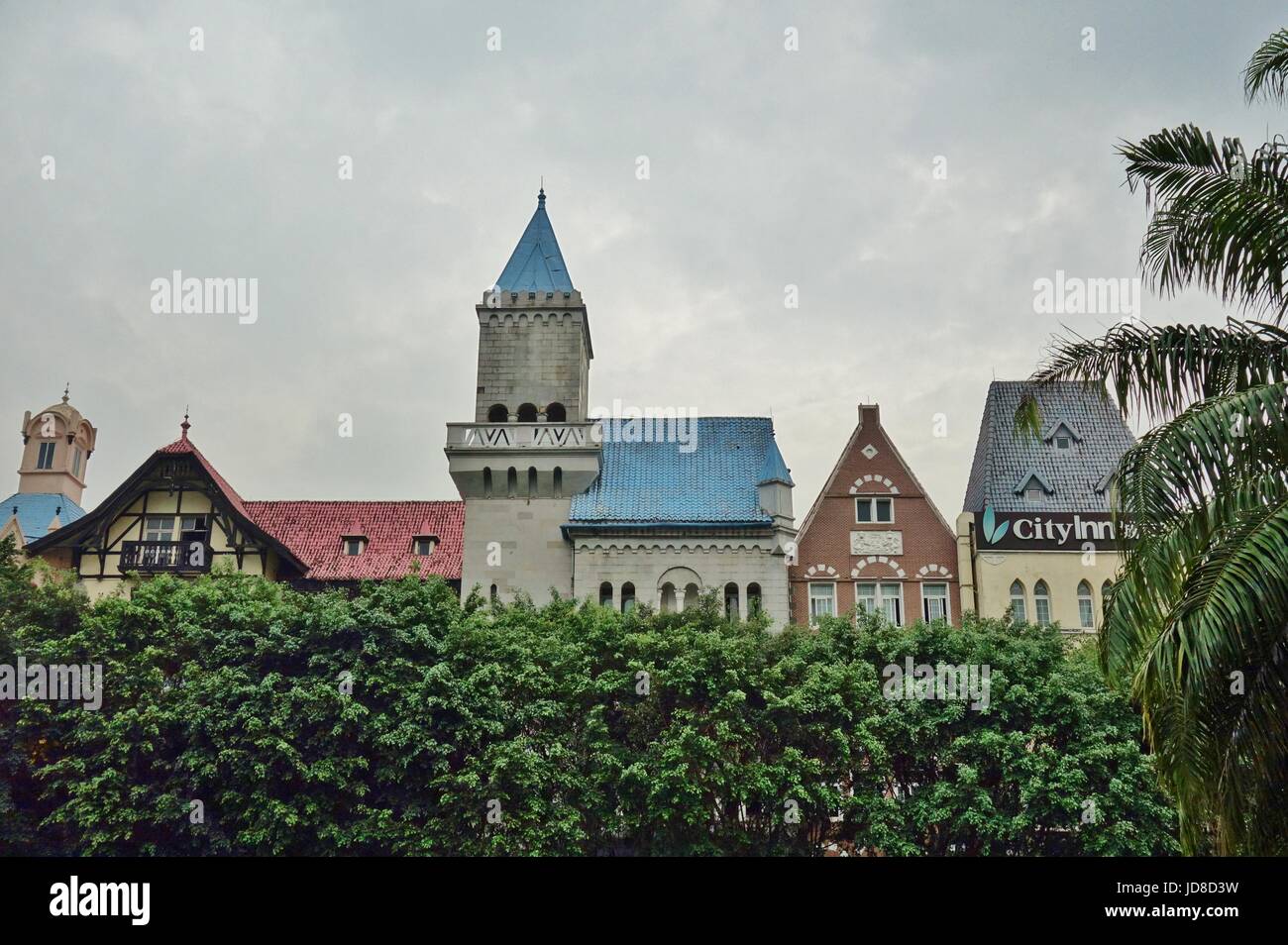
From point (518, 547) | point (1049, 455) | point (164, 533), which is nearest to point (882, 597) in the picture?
point (1049, 455)

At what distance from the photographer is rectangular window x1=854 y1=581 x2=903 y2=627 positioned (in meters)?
38.3

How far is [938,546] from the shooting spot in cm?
3891

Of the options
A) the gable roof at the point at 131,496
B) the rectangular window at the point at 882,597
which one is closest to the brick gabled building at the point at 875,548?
the rectangular window at the point at 882,597

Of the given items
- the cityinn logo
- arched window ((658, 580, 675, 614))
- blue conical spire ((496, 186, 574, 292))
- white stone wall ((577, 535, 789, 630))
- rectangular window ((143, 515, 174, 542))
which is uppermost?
blue conical spire ((496, 186, 574, 292))

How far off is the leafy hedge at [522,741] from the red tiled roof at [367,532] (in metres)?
13.7

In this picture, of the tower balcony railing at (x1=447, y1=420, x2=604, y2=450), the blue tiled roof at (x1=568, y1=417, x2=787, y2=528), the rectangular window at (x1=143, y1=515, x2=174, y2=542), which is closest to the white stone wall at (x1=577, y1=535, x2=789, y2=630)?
the blue tiled roof at (x1=568, y1=417, x2=787, y2=528)

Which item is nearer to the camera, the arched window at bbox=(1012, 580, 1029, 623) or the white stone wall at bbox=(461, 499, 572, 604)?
the arched window at bbox=(1012, 580, 1029, 623)

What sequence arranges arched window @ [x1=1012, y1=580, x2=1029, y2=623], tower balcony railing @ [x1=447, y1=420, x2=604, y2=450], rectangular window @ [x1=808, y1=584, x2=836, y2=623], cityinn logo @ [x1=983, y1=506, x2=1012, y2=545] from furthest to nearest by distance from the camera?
tower balcony railing @ [x1=447, y1=420, x2=604, y2=450] → rectangular window @ [x1=808, y1=584, x2=836, y2=623] → cityinn logo @ [x1=983, y1=506, x2=1012, y2=545] → arched window @ [x1=1012, y1=580, x2=1029, y2=623]

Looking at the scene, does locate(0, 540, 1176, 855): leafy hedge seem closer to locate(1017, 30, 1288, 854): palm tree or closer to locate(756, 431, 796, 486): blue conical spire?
locate(756, 431, 796, 486): blue conical spire

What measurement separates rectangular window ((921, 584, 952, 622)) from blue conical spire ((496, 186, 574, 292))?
18206 mm

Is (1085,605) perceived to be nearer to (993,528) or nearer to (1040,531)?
(1040,531)

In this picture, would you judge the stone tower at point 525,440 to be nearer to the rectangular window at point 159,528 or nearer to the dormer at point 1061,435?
the rectangular window at point 159,528

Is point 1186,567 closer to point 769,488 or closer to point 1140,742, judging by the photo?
point 1140,742
